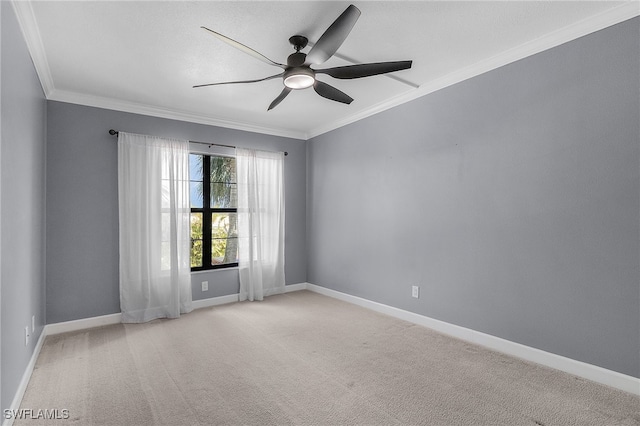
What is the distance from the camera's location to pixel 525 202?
2.78 m

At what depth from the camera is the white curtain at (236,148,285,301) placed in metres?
4.78

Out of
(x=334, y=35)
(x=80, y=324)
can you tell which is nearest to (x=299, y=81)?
(x=334, y=35)

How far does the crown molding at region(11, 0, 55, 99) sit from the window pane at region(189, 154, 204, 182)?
1.62 meters

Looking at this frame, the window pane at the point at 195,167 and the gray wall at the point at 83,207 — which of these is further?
the window pane at the point at 195,167

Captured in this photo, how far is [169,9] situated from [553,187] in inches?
121

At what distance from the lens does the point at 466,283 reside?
10.5 ft

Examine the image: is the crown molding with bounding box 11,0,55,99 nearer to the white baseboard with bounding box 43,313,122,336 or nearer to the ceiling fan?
the ceiling fan

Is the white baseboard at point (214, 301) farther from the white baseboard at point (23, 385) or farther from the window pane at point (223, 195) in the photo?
the white baseboard at point (23, 385)

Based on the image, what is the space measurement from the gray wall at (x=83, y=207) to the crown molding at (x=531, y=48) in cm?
311

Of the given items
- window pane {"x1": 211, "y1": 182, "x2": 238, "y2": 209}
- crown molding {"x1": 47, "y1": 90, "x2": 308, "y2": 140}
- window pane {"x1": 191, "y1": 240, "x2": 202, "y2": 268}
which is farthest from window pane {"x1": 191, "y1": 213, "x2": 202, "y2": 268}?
crown molding {"x1": 47, "y1": 90, "x2": 308, "y2": 140}

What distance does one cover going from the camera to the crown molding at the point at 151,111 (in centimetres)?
361

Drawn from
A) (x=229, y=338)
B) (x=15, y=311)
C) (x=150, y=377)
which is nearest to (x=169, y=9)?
(x=15, y=311)

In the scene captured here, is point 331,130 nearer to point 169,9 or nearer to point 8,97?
point 169,9

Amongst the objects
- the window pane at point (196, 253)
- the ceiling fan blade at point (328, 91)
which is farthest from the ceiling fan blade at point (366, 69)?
the window pane at point (196, 253)
